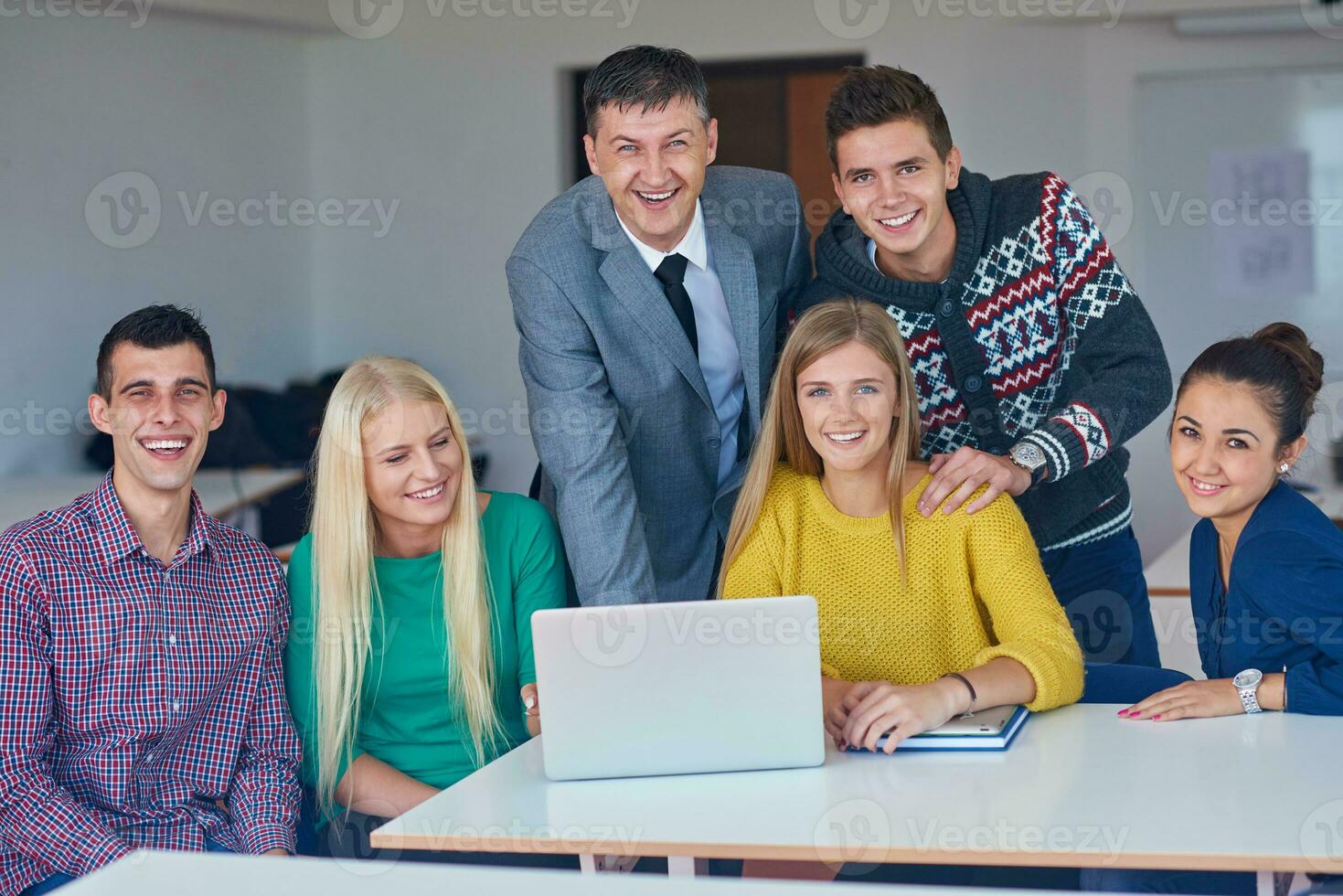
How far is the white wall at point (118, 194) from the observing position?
5.07m

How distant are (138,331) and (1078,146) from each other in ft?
14.7

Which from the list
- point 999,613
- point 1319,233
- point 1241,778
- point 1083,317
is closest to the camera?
point 1241,778

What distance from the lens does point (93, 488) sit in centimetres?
461

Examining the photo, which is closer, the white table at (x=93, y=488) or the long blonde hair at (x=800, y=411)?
the long blonde hair at (x=800, y=411)

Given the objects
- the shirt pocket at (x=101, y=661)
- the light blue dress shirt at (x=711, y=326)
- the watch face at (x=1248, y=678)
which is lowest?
the watch face at (x=1248, y=678)

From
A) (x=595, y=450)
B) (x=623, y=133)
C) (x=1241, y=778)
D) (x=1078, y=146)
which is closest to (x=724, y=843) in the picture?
(x=1241, y=778)

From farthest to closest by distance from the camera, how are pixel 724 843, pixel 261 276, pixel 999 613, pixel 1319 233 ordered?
pixel 261 276, pixel 1319 233, pixel 999 613, pixel 724 843

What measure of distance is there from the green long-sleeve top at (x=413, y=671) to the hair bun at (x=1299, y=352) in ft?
4.07

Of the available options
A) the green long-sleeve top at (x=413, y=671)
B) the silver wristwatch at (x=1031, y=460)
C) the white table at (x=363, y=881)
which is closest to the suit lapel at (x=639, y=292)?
the green long-sleeve top at (x=413, y=671)

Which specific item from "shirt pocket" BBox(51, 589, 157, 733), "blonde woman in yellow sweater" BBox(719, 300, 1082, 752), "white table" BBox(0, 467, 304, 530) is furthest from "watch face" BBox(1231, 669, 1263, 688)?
"white table" BBox(0, 467, 304, 530)

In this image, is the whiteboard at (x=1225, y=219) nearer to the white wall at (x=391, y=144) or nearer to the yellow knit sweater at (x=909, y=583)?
the white wall at (x=391, y=144)

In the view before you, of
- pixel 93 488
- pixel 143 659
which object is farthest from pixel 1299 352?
pixel 93 488

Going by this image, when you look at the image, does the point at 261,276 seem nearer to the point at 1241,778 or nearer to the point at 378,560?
the point at 378,560

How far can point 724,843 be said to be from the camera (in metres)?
1.57
